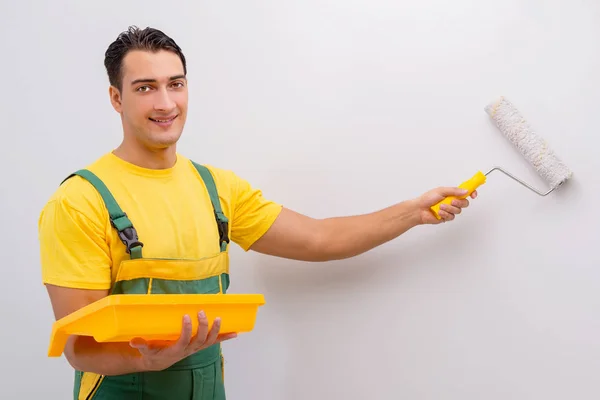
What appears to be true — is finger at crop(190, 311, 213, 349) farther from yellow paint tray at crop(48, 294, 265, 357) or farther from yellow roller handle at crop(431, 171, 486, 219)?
yellow roller handle at crop(431, 171, 486, 219)

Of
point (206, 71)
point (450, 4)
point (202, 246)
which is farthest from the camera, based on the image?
point (206, 71)

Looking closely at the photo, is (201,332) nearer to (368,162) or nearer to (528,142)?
(368,162)

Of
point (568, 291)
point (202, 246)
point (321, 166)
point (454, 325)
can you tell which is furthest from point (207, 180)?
point (568, 291)

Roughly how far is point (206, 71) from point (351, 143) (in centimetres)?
44

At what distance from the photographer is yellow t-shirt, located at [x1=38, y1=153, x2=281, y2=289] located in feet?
4.67

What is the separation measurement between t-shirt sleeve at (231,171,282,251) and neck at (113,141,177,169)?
199 millimetres

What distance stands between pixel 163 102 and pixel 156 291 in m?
0.38

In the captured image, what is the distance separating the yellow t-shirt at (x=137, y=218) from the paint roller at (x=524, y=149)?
1.57 ft

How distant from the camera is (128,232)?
146 cm

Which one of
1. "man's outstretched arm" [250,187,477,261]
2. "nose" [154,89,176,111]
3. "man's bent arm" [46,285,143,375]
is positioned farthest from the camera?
"man's outstretched arm" [250,187,477,261]

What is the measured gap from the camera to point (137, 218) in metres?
1.50

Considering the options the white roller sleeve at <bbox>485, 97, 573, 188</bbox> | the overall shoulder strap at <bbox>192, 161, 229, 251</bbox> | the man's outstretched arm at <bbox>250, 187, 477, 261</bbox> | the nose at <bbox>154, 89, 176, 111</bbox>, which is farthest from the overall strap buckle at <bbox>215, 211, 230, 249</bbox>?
the white roller sleeve at <bbox>485, 97, 573, 188</bbox>

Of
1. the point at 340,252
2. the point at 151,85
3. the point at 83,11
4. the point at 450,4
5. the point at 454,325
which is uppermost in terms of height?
the point at 83,11

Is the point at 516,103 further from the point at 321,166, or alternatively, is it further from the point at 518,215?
the point at 321,166
